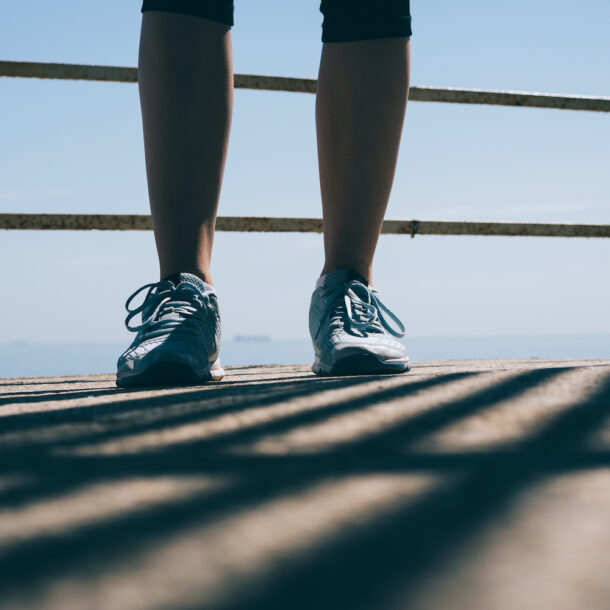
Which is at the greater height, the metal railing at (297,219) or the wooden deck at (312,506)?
the metal railing at (297,219)

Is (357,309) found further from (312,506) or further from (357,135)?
(312,506)

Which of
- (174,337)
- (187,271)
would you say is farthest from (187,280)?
(174,337)

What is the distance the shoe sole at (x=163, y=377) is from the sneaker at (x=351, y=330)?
0.83ft

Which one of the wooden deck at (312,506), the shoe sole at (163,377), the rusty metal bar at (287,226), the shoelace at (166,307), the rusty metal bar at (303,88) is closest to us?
the wooden deck at (312,506)

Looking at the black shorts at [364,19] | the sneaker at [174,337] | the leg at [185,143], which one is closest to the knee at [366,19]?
the black shorts at [364,19]

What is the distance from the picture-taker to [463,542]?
30 cm

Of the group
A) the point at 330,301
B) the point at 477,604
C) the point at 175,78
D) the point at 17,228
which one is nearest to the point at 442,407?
the point at 477,604

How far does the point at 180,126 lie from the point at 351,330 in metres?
0.49

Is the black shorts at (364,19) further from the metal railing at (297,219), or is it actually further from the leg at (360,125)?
the metal railing at (297,219)

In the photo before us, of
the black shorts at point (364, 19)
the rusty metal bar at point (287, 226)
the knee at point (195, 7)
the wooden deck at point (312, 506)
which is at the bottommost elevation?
the wooden deck at point (312, 506)

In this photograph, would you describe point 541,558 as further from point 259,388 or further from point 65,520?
point 259,388

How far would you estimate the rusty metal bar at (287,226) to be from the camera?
1.73 meters

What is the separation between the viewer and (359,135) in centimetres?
124

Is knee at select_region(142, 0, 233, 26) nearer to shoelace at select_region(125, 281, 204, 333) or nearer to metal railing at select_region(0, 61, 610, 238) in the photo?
shoelace at select_region(125, 281, 204, 333)
